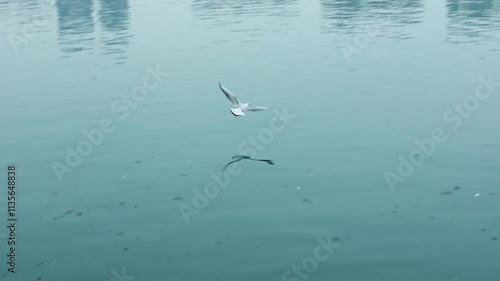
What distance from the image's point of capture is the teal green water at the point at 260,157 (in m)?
20.0

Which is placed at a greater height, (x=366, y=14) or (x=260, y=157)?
(x=260, y=157)

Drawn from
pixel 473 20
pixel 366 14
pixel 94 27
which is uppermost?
pixel 473 20

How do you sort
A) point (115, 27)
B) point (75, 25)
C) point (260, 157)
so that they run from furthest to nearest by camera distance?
point (75, 25) → point (115, 27) → point (260, 157)

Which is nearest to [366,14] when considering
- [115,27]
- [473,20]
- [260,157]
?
[473,20]

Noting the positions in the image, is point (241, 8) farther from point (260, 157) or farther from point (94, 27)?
point (260, 157)

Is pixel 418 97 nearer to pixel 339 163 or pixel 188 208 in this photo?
pixel 339 163

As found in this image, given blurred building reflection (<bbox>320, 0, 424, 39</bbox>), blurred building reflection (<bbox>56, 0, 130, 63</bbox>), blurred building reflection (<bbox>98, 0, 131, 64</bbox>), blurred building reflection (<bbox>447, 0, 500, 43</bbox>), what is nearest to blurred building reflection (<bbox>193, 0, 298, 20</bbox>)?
blurred building reflection (<bbox>320, 0, 424, 39</bbox>)

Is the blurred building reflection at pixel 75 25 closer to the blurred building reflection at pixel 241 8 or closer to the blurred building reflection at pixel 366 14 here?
the blurred building reflection at pixel 241 8

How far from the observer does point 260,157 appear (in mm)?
28703

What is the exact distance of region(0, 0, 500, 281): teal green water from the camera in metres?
20.0

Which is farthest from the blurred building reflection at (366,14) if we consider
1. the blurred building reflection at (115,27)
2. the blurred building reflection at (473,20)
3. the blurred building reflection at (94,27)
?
the blurred building reflection at (94,27)

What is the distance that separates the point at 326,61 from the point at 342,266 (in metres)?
30.7

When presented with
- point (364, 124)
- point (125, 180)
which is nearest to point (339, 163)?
point (364, 124)

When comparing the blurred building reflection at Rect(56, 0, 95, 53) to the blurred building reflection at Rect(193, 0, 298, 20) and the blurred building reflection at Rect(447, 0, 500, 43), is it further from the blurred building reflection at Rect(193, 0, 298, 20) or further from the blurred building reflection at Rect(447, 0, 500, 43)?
the blurred building reflection at Rect(447, 0, 500, 43)
